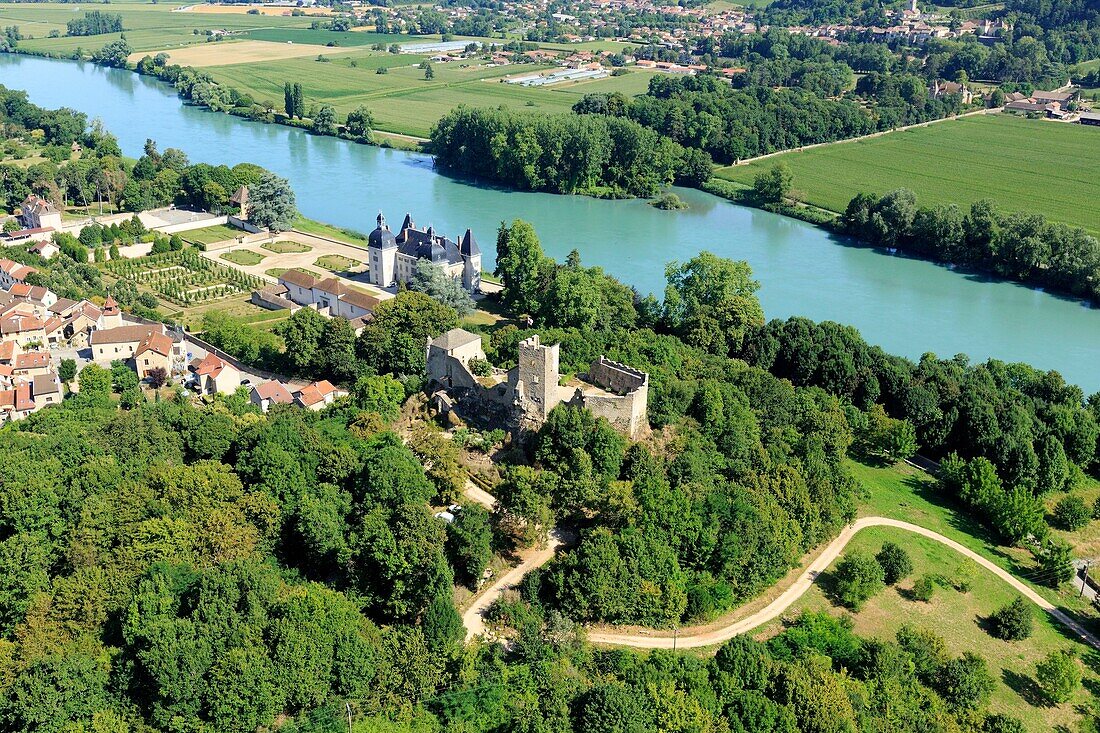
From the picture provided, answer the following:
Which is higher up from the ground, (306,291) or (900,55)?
(900,55)

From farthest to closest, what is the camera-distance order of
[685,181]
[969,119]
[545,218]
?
[969,119], [685,181], [545,218]

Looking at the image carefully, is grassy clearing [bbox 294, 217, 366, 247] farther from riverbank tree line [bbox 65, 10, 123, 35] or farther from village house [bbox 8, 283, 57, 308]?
riverbank tree line [bbox 65, 10, 123, 35]

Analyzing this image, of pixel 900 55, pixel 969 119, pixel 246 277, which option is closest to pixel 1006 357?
pixel 246 277

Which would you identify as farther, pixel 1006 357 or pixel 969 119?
pixel 969 119

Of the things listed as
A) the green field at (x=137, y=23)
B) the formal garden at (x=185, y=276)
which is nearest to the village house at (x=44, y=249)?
the formal garden at (x=185, y=276)

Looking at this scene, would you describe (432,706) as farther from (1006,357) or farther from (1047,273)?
(1047,273)

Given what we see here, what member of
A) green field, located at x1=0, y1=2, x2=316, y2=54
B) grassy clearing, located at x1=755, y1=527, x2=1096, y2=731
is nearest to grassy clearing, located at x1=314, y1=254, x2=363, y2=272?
grassy clearing, located at x1=755, y1=527, x2=1096, y2=731

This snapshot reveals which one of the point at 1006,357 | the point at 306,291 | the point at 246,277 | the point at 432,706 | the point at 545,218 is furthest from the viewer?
the point at 545,218
